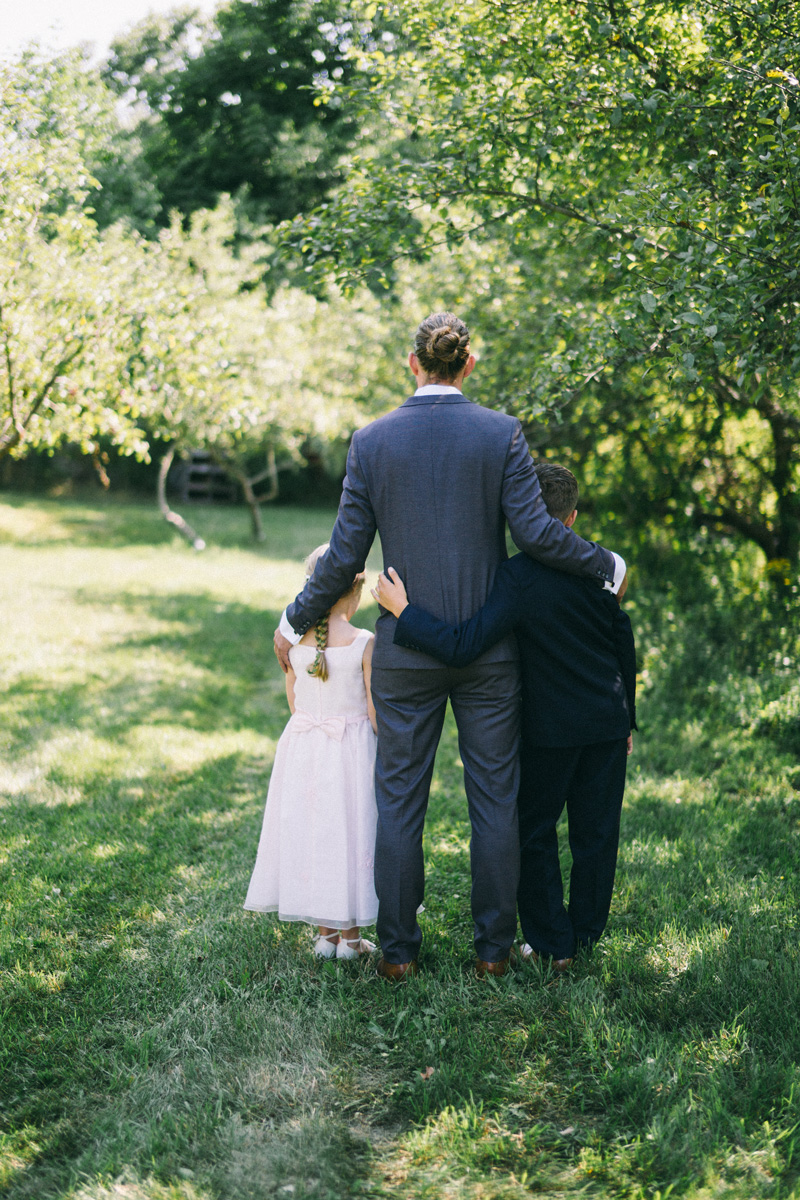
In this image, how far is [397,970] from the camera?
128 inches

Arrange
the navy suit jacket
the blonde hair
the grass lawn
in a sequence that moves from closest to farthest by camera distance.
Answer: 1. the grass lawn
2. the navy suit jacket
3. the blonde hair

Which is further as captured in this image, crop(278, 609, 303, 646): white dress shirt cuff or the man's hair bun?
crop(278, 609, 303, 646): white dress shirt cuff

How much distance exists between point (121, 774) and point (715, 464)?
5733 millimetres

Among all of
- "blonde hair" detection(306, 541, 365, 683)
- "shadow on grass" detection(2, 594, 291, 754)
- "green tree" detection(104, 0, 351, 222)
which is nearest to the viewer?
"blonde hair" detection(306, 541, 365, 683)

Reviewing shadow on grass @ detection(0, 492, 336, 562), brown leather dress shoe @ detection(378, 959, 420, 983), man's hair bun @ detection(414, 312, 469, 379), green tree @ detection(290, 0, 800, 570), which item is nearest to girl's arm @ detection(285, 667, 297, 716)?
brown leather dress shoe @ detection(378, 959, 420, 983)

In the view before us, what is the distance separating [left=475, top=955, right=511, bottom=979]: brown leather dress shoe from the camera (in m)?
3.23

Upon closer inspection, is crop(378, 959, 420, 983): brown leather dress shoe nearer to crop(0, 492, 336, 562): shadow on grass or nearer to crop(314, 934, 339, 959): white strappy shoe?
crop(314, 934, 339, 959): white strappy shoe

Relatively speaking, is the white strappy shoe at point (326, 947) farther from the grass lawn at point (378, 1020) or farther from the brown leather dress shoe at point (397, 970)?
the brown leather dress shoe at point (397, 970)

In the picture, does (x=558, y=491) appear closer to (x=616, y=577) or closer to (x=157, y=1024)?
(x=616, y=577)

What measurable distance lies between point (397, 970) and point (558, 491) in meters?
1.85

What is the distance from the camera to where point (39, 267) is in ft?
23.6

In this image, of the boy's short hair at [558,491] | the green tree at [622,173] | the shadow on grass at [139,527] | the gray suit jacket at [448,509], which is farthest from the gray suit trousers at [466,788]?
the shadow on grass at [139,527]

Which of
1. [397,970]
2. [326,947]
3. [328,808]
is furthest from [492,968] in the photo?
[328,808]

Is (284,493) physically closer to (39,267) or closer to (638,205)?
(39,267)
